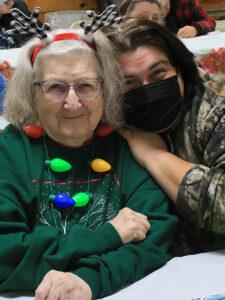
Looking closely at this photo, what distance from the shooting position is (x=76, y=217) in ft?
3.67

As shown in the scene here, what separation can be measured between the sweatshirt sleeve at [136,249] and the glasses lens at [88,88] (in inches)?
8.0

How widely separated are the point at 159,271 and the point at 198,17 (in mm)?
2858

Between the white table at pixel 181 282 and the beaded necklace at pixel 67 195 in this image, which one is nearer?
the white table at pixel 181 282

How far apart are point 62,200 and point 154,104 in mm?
364

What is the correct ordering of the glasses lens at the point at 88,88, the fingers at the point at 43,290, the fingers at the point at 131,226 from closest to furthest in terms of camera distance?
1. the fingers at the point at 43,290
2. the fingers at the point at 131,226
3. the glasses lens at the point at 88,88

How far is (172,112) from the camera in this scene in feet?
3.99

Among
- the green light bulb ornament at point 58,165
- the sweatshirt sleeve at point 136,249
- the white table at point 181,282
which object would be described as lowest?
the white table at point 181,282

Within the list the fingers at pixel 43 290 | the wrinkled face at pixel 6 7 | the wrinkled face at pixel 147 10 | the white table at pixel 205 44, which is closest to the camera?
the fingers at pixel 43 290

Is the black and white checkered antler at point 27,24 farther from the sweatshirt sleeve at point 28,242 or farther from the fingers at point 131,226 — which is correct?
the fingers at point 131,226

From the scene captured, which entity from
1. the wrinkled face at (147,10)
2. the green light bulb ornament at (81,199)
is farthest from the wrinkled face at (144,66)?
the wrinkled face at (147,10)

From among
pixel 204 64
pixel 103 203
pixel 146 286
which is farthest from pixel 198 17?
pixel 146 286

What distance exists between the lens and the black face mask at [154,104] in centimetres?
119

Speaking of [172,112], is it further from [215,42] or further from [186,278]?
[215,42]

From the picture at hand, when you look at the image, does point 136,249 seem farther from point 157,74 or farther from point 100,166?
point 157,74
